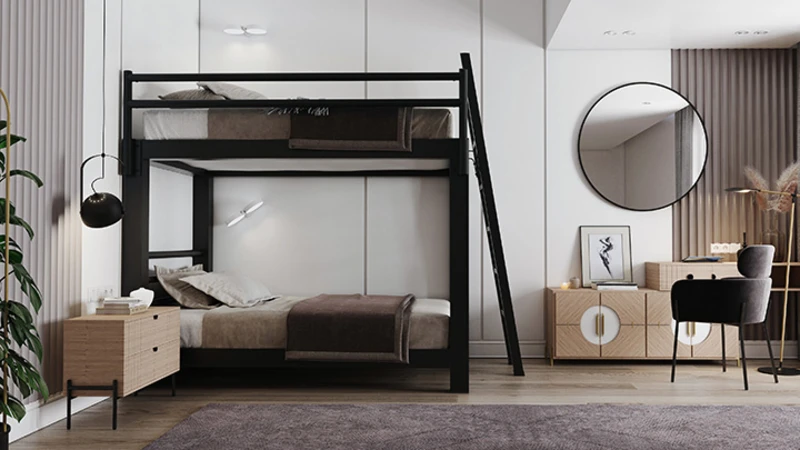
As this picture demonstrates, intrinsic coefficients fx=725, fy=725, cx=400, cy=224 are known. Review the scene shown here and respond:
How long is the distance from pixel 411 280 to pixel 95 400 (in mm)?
2478

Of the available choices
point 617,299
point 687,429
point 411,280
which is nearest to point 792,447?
point 687,429

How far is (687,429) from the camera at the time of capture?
133 inches

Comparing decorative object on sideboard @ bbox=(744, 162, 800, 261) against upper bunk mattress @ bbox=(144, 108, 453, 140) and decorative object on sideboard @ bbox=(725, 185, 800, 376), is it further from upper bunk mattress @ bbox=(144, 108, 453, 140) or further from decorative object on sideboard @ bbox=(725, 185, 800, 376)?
upper bunk mattress @ bbox=(144, 108, 453, 140)

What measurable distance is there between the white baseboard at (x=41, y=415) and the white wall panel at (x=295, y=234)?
1.99 meters

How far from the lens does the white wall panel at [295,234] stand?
18.6ft

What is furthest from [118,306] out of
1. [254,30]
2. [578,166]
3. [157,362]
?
[578,166]

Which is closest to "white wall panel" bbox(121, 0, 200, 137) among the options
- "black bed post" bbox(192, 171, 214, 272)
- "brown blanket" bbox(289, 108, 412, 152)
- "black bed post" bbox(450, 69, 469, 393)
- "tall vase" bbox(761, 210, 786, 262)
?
"black bed post" bbox(192, 171, 214, 272)

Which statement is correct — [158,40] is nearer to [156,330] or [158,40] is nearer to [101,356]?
[156,330]

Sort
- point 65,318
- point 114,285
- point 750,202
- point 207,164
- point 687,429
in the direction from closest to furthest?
point 687,429, point 65,318, point 114,285, point 207,164, point 750,202

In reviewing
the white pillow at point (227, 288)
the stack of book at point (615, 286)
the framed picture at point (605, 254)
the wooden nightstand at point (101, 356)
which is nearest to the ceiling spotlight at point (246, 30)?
the white pillow at point (227, 288)

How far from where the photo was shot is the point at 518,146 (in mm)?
5629

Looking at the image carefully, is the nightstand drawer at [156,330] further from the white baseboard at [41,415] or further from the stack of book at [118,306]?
the white baseboard at [41,415]

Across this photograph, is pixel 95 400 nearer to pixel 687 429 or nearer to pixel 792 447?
pixel 687 429

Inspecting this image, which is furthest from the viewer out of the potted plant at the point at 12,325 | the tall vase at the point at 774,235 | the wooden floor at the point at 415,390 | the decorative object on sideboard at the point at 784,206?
the tall vase at the point at 774,235
